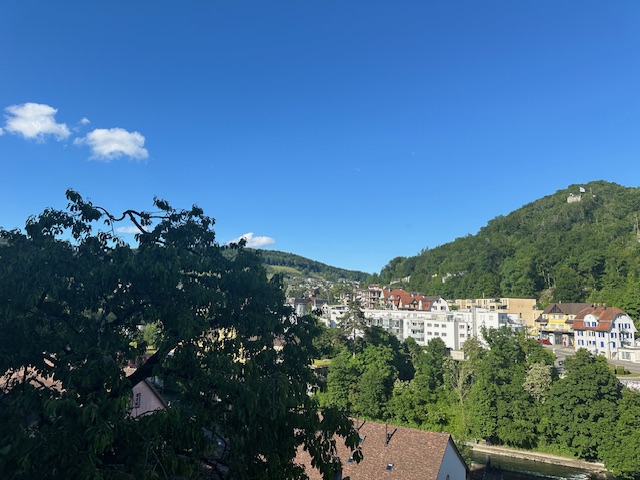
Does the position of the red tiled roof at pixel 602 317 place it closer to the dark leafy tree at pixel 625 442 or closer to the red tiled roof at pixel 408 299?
the red tiled roof at pixel 408 299

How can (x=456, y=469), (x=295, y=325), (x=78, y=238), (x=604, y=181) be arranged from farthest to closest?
(x=604, y=181) < (x=456, y=469) < (x=295, y=325) < (x=78, y=238)

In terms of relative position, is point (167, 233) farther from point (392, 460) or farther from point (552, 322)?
point (552, 322)

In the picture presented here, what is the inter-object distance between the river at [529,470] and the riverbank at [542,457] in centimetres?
41

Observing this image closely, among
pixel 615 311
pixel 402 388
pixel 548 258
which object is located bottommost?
pixel 402 388

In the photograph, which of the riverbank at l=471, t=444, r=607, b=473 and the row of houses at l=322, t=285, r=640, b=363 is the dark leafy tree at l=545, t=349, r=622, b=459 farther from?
the row of houses at l=322, t=285, r=640, b=363

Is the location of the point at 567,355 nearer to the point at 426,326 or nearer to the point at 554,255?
the point at 426,326

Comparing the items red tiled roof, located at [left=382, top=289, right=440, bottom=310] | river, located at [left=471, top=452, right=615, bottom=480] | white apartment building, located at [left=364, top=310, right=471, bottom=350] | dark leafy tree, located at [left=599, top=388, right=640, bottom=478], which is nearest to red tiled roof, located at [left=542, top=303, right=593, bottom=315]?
white apartment building, located at [left=364, top=310, right=471, bottom=350]

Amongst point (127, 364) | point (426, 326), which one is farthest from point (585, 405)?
point (426, 326)

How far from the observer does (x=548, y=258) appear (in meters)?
88.4

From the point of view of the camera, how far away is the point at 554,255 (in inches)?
3452

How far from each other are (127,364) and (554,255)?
311 feet

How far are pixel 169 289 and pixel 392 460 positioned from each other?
14.3 meters

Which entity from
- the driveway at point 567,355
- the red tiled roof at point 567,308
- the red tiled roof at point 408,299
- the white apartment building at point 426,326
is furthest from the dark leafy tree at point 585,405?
the red tiled roof at point 408,299

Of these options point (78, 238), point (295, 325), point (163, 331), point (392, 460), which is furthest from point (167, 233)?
point (392, 460)
